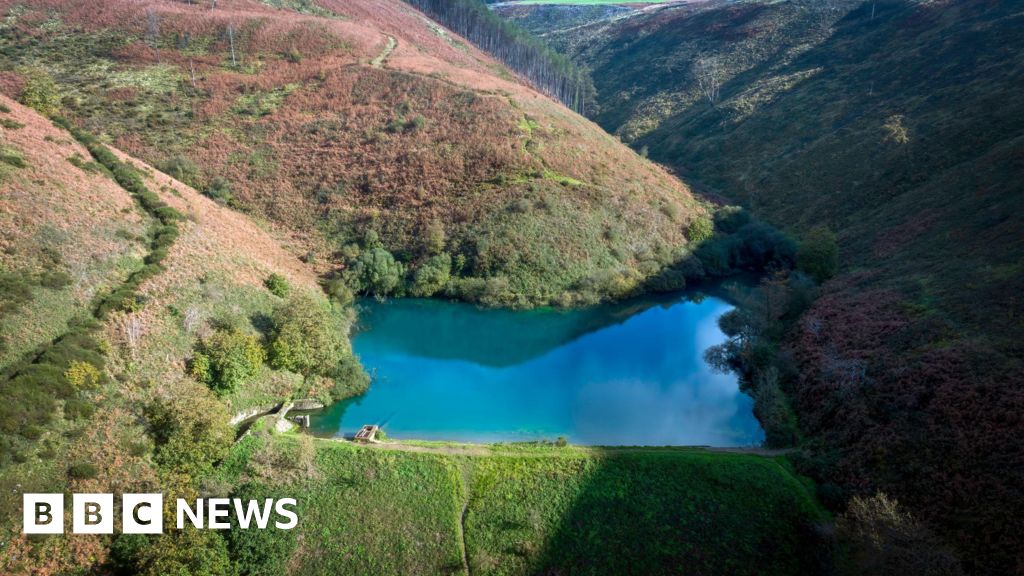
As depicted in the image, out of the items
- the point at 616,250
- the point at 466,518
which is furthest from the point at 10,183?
the point at 616,250

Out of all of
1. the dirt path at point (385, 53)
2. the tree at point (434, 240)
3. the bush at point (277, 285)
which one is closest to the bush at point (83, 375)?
the bush at point (277, 285)

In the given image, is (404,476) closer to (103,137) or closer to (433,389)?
(433,389)

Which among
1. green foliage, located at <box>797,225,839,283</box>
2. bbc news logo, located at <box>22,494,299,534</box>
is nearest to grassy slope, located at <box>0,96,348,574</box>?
bbc news logo, located at <box>22,494,299,534</box>

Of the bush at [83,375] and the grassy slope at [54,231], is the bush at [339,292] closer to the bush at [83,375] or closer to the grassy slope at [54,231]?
the grassy slope at [54,231]

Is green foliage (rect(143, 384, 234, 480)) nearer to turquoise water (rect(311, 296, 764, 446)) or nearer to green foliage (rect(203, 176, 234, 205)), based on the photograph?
turquoise water (rect(311, 296, 764, 446))

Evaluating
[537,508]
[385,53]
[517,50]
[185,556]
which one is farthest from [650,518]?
[517,50]
